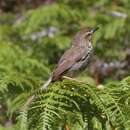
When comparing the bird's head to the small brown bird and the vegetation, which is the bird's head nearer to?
the small brown bird

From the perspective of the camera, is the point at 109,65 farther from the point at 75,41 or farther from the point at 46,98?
the point at 46,98

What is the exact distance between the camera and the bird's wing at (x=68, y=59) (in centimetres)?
452

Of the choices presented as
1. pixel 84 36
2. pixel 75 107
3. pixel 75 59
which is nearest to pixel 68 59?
pixel 75 59

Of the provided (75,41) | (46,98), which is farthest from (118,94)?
(75,41)

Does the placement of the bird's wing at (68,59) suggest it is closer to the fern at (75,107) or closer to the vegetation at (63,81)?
the vegetation at (63,81)

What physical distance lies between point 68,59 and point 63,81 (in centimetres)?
87

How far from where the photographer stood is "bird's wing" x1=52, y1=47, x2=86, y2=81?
4.52 m

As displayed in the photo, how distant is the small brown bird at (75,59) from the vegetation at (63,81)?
24 centimetres

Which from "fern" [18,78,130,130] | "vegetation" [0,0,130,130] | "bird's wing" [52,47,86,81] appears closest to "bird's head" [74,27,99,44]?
"bird's wing" [52,47,86,81]

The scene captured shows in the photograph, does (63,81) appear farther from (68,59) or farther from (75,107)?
(68,59)

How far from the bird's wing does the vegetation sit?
0.25 m

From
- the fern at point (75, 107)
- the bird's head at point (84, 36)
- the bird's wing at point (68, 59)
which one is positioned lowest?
the fern at point (75, 107)

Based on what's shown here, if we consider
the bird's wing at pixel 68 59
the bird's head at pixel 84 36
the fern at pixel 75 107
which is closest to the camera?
the fern at pixel 75 107

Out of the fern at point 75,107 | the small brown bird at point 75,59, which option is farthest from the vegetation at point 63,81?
the small brown bird at point 75,59
